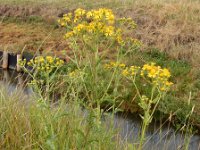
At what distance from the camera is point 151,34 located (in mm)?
9906

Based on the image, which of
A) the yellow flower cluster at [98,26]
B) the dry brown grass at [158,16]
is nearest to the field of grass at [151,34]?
A: the dry brown grass at [158,16]

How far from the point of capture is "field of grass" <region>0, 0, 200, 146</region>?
7109 mm

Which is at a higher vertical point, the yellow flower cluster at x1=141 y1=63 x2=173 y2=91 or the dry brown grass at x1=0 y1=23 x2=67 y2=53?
the yellow flower cluster at x1=141 y1=63 x2=173 y2=91

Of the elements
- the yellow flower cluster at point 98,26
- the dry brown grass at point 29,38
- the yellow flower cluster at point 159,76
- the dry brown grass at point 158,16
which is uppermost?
the yellow flower cluster at point 98,26

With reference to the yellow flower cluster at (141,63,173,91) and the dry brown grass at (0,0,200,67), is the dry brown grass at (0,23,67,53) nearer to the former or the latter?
the dry brown grass at (0,0,200,67)

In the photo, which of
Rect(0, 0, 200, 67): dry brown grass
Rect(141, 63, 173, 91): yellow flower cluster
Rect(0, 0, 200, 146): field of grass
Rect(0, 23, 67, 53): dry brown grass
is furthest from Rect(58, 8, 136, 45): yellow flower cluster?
Rect(0, 23, 67, 53): dry brown grass

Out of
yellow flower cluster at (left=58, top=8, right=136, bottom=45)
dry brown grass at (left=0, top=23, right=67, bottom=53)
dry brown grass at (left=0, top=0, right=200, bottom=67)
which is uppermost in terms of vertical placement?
yellow flower cluster at (left=58, top=8, right=136, bottom=45)

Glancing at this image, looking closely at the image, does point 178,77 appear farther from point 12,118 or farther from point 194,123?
point 12,118

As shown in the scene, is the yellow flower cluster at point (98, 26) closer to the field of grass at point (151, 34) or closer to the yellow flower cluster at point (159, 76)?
the yellow flower cluster at point (159, 76)

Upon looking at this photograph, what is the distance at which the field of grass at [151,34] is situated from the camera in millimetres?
7109

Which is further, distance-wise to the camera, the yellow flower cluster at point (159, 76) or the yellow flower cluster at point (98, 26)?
the yellow flower cluster at point (98, 26)

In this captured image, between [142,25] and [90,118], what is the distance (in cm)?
863

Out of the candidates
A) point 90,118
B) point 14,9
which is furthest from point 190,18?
point 90,118

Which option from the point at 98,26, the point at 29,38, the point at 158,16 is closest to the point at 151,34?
the point at 158,16
